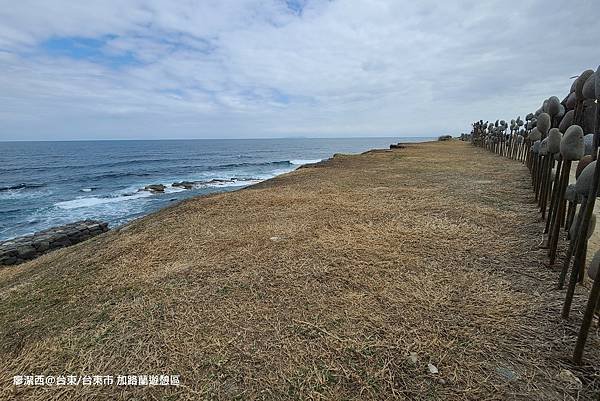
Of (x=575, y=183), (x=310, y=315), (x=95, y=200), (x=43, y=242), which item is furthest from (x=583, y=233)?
(x=95, y=200)

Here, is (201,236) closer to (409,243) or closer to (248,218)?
(248,218)

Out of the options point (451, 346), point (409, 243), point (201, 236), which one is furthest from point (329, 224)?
point (451, 346)

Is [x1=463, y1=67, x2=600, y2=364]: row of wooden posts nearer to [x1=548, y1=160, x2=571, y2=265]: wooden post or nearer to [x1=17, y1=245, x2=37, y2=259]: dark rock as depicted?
[x1=548, y1=160, x2=571, y2=265]: wooden post

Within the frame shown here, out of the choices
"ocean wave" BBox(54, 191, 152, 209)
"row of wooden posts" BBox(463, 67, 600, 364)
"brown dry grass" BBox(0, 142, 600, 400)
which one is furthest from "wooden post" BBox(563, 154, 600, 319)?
"ocean wave" BBox(54, 191, 152, 209)

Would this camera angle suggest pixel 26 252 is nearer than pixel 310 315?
No

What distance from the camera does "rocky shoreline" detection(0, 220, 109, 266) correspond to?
10.6 metres

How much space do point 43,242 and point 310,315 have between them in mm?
13146

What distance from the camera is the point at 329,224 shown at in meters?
5.55

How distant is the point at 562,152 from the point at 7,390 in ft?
17.7

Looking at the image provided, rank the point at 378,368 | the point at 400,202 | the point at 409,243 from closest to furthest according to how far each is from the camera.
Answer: the point at 378,368, the point at 409,243, the point at 400,202

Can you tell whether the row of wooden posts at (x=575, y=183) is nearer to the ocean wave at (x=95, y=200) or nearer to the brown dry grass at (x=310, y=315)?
the brown dry grass at (x=310, y=315)

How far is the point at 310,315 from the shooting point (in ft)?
9.73

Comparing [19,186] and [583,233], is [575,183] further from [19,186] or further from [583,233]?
[19,186]

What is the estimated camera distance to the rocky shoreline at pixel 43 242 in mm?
10578
